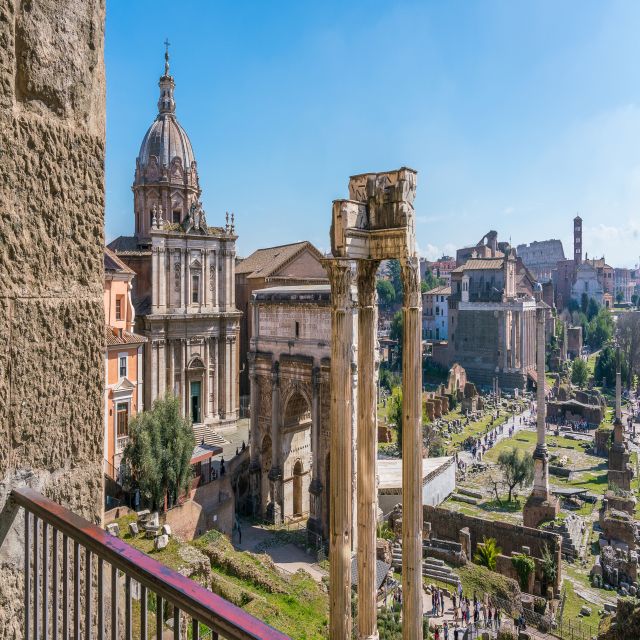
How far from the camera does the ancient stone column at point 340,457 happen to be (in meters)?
6.69

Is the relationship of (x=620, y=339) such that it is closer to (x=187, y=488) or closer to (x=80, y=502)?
(x=187, y=488)

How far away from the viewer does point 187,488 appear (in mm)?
16594

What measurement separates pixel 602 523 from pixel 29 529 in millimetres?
23835

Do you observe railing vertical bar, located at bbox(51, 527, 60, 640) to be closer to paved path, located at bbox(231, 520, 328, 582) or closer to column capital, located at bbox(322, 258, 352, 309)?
column capital, located at bbox(322, 258, 352, 309)

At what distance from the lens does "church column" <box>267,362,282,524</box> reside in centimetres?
1998

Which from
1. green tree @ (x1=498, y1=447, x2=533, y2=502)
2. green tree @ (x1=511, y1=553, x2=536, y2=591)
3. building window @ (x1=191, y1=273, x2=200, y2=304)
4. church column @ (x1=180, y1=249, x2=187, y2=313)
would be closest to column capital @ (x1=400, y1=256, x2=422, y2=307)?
green tree @ (x1=511, y1=553, x2=536, y2=591)

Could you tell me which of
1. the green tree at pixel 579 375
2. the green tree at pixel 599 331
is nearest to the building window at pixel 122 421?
the green tree at pixel 579 375

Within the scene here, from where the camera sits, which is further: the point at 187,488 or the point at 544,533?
the point at 544,533

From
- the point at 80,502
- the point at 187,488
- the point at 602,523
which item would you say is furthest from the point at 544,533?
the point at 80,502

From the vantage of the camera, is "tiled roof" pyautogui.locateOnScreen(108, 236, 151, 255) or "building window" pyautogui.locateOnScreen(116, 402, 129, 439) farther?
"tiled roof" pyautogui.locateOnScreen(108, 236, 151, 255)

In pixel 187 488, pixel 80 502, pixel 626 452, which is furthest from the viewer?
pixel 626 452

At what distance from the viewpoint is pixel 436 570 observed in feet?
57.5

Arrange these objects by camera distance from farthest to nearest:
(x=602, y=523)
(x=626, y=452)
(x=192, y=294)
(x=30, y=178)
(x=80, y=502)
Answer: (x=626, y=452) < (x=192, y=294) < (x=602, y=523) < (x=80, y=502) < (x=30, y=178)

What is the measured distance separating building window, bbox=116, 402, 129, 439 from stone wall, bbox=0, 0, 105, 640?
1618cm
